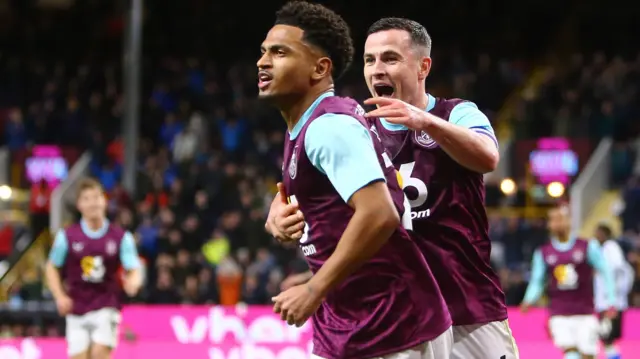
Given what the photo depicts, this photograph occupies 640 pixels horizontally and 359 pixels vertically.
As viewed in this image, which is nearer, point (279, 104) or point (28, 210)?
point (279, 104)

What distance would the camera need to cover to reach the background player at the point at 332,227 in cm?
374

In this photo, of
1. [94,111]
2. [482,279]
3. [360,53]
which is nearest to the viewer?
[482,279]

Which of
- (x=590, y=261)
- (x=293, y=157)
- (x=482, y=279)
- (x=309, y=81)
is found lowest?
(x=590, y=261)

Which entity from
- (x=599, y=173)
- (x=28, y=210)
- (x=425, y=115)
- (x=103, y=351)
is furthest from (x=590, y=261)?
(x=28, y=210)

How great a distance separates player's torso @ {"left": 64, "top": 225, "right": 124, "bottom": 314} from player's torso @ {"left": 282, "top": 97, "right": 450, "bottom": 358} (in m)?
6.25

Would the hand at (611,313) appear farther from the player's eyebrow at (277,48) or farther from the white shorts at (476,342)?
the player's eyebrow at (277,48)

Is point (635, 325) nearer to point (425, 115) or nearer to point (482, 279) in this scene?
point (482, 279)

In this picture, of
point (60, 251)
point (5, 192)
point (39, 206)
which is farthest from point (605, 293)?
point (5, 192)

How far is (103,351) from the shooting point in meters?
9.80

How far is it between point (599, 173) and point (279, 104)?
1685cm

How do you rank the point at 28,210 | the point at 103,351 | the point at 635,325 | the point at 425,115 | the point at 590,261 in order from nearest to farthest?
the point at 425,115
the point at 103,351
the point at 590,261
the point at 635,325
the point at 28,210

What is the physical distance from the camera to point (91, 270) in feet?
32.6

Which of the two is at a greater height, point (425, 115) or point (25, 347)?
point (425, 115)

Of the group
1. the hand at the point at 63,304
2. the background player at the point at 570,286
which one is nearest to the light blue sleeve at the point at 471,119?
the hand at the point at 63,304
